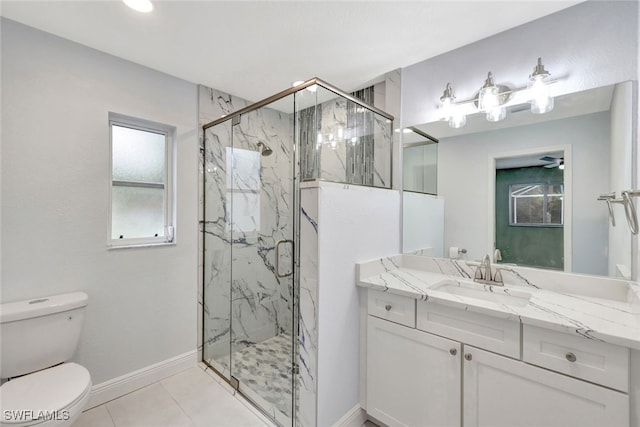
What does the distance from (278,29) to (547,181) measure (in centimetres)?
183

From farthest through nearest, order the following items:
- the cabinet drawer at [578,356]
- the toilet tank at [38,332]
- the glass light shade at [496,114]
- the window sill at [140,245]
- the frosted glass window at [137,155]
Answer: the frosted glass window at [137,155]
the window sill at [140,245]
the glass light shade at [496,114]
the toilet tank at [38,332]
the cabinet drawer at [578,356]

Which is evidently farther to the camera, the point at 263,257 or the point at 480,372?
the point at 263,257

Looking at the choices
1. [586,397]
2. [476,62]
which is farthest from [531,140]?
[586,397]

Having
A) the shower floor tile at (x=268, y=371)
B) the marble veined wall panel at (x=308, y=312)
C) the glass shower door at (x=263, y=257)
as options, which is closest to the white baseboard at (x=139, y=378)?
the shower floor tile at (x=268, y=371)

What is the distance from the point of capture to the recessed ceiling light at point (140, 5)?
1.46 metres

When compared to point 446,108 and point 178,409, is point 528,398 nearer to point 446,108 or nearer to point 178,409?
point 446,108

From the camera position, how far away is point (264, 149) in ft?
6.86

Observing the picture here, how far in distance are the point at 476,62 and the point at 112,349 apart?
3221 millimetres

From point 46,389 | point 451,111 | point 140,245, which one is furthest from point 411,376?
point 140,245

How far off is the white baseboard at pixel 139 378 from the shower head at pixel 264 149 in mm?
1826

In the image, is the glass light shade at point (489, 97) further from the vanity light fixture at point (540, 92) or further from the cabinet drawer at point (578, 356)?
the cabinet drawer at point (578, 356)

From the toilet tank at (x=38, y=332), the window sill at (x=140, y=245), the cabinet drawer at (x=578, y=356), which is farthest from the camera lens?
the window sill at (x=140, y=245)

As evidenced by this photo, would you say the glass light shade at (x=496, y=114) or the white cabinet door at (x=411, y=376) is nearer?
the white cabinet door at (x=411, y=376)

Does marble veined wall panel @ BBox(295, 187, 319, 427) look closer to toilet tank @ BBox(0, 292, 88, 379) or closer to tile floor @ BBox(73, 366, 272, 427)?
tile floor @ BBox(73, 366, 272, 427)
